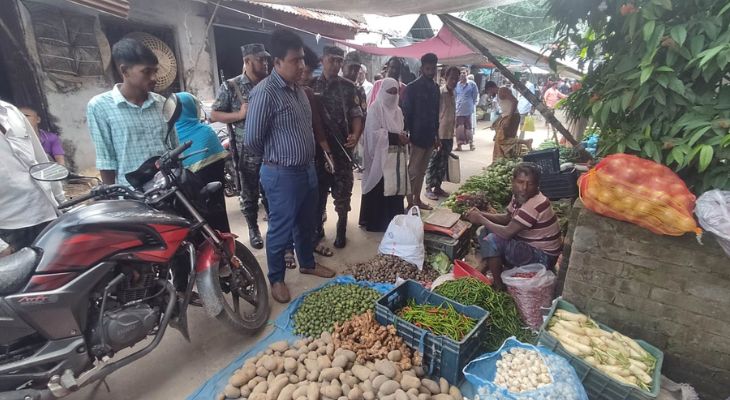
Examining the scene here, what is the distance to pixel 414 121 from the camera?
5.01m

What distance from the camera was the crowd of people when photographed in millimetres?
2545

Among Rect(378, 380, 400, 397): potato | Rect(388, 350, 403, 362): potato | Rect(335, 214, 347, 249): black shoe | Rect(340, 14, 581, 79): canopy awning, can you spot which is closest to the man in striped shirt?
Rect(335, 214, 347, 249): black shoe

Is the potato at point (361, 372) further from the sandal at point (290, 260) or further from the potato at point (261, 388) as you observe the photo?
the sandal at point (290, 260)

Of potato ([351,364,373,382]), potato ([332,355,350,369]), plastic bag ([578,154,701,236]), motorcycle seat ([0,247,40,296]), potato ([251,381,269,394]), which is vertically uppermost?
plastic bag ([578,154,701,236])

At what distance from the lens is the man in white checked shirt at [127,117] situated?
8.12ft

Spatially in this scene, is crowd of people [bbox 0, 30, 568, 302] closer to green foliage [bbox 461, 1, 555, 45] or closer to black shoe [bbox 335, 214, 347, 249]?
black shoe [bbox 335, 214, 347, 249]

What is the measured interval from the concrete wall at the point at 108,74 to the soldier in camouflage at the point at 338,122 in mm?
3640

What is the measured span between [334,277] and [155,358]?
1.63 metres

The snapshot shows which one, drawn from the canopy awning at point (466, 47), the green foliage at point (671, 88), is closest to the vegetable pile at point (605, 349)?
the green foliage at point (671, 88)

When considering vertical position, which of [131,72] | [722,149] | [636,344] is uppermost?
[131,72]

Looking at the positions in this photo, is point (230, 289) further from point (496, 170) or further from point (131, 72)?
point (496, 170)

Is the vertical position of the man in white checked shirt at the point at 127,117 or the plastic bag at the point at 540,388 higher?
the man in white checked shirt at the point at 127,117

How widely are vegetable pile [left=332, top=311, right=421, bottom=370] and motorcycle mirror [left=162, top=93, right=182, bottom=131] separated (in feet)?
6.42

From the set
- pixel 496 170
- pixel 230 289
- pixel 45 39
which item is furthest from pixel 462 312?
pixel 45 39
